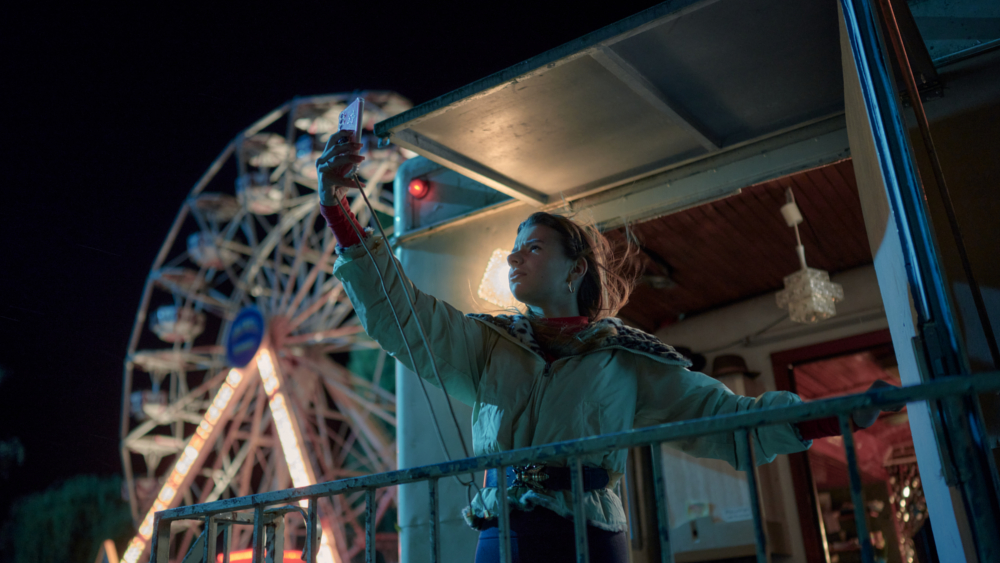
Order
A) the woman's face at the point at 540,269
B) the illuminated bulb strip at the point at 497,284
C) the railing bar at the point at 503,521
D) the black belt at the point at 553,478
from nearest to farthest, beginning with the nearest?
the railing bar at the point at 503,521 → the black belt at the point at 553,478 → the woman's face at the point at 540,269 → the illuminated bulb strip at the point at 497,284

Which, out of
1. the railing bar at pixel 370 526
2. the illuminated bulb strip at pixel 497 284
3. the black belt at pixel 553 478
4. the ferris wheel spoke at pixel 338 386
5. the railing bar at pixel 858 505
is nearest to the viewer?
the railing bar at pixel 858 505

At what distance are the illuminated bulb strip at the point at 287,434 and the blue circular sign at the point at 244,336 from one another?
0.26m

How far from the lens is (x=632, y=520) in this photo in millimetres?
4320

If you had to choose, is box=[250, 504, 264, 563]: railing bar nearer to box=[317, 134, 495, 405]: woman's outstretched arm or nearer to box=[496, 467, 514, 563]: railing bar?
box=[317, 134, 495, 405]: woman's outstretched arm

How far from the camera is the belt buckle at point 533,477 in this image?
5.51 feet

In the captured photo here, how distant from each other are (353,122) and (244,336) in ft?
33.9

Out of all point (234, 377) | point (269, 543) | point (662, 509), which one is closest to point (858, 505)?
point (662, 509)

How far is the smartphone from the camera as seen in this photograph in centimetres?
186

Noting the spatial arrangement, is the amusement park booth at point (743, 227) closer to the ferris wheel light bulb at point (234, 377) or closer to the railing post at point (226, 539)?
the railing post at point (226, 539)

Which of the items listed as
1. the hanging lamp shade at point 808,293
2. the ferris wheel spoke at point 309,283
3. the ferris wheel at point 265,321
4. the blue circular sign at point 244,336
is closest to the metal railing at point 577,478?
the hanging lamp shade at point 808,293

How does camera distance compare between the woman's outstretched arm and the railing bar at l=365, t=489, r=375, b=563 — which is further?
the woman's outstretched arm

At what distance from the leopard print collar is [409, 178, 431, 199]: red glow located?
202 cm

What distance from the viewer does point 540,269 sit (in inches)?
82.6

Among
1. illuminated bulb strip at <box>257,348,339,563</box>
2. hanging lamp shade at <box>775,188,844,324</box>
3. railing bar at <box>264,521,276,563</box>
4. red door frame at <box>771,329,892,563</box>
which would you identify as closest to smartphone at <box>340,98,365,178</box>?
railing bar at <box>264,521,276,563</box>
